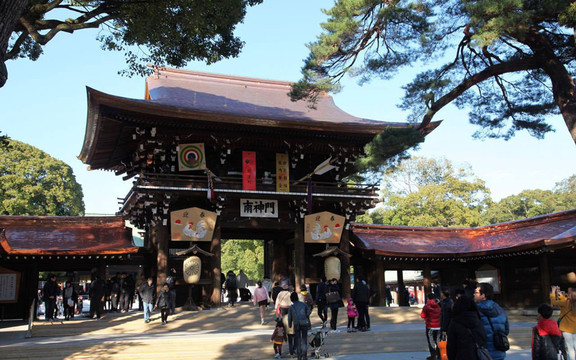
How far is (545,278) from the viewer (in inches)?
719

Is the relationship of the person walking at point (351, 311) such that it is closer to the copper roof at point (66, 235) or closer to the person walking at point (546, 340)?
the person walking at point (546, 340)

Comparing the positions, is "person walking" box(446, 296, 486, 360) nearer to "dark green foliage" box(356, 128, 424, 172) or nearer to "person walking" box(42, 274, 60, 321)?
"dark green foliage" box(356, 128, 424, 172)

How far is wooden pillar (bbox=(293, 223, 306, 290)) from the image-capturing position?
62.6 ft

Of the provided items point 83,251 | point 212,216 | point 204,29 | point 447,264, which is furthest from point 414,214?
point 204,29

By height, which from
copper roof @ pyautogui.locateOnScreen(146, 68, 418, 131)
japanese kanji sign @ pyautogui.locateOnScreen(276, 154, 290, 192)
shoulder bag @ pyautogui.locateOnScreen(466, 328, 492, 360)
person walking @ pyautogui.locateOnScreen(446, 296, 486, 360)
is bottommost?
shoulder bag @ pyautogui.locateOnScreen(466, 328, 492, 360)

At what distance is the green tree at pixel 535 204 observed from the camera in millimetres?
53812

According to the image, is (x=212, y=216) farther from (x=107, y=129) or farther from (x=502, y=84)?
(x=502, y=84)

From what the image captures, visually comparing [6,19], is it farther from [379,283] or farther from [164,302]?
[379,283]

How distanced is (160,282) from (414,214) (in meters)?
28.6

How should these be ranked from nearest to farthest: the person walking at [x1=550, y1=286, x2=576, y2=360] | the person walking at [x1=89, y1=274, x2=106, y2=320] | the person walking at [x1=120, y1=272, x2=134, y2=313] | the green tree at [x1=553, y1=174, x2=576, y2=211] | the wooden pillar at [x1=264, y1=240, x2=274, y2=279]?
the person walking at [x1=550, y1=286, x2=576, y2=360] < the person walking at [x1=89, y1=274, x2=106, y2=320] < the person walking at [x1=120, y1=272, x2=134, y2=313] < the wooden pillar at [x1=264, y1=240, x2=274, y2=279] < the green tree at [x1=553, y1=174, x2=576, y2=211]

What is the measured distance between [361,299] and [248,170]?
7.59m

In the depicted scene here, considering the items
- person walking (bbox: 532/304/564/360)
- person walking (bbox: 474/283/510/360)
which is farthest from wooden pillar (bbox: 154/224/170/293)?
person walking (bbox: 474/283/510/360)

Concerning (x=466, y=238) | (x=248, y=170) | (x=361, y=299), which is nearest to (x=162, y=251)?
(x=248, y=170)

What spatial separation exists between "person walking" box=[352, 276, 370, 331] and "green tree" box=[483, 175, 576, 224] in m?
43.4
